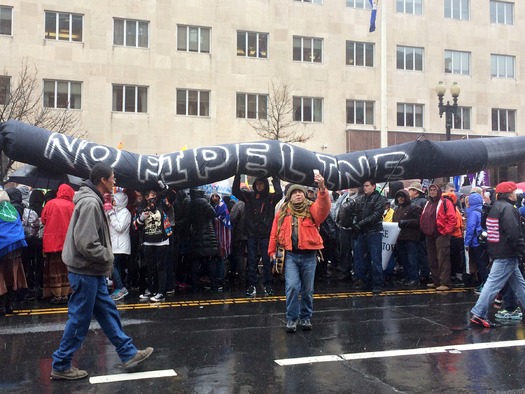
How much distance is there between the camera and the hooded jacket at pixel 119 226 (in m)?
9.52

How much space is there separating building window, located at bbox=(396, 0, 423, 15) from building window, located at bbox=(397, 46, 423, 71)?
2.08 m

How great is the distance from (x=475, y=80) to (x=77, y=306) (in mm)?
33012

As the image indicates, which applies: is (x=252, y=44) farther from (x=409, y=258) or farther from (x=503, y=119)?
(x=409, y=258)

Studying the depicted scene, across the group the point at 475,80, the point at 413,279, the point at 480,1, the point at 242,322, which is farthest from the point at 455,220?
the point at 480,1

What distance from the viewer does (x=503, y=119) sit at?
34938 millimetres

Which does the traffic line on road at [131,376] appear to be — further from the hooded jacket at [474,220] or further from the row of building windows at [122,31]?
the row of building windows at [122,31]

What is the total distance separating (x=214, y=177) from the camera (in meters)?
8.93

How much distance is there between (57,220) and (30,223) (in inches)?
22.7

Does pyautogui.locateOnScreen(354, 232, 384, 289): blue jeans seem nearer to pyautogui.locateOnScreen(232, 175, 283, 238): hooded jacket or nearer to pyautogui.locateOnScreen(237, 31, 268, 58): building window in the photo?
pyautogui.locateOnScreen(232, 175, 283, 238): hooded jacket

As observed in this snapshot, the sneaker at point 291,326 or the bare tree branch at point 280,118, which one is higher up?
the bare tree branch at point 280,118

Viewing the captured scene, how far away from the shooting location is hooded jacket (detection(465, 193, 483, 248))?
1004cm

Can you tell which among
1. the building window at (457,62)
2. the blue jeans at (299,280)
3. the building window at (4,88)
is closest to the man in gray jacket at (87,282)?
the blue jeans at (299,280)

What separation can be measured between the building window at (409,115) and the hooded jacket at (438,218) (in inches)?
895

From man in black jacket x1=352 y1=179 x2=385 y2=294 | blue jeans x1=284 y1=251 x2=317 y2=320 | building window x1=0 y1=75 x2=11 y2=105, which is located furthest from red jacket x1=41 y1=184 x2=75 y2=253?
building window x1=0 y1=75 x2=11 y2=105
